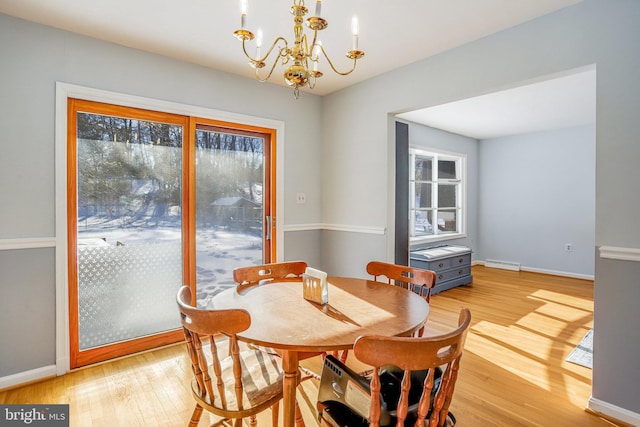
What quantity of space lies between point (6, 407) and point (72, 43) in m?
2.49

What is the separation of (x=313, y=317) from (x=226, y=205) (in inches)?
83.8

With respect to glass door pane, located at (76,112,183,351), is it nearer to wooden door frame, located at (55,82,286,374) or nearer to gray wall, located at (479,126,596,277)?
wooden door frame, located at (55,82,286,374)

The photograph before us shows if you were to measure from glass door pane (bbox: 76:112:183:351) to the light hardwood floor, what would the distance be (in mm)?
356

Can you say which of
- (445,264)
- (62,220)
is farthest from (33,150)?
(445,264)

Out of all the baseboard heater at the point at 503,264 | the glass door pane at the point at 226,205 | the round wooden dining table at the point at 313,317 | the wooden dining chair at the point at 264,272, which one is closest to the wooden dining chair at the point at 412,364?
the round wooden dining table at the point at 313,317

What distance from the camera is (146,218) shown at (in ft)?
9.46

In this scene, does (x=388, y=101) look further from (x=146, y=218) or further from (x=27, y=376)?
(x=27, y=376)

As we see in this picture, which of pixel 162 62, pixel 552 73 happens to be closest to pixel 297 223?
pixel 162 62

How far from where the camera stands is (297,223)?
3.81m

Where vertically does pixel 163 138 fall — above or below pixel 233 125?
below

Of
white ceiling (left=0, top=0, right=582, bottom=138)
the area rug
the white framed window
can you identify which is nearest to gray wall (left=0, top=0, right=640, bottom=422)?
white ceiling (left=0, top=0, right=582, bottom=138)

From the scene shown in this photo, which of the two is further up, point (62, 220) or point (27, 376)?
point (62, 220)

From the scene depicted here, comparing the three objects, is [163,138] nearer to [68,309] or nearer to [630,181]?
[68,309]

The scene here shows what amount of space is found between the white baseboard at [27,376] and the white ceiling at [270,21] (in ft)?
8.10
